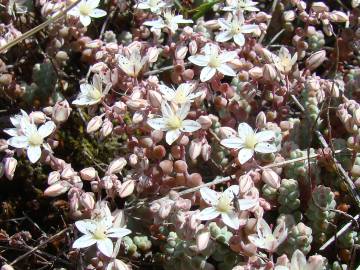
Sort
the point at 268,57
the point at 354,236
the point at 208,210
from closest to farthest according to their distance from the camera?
1. the point at 208,210
2. the point at 354,236
3. the point at 268,57

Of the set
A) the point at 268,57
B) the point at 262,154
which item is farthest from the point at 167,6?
the point at 262,154

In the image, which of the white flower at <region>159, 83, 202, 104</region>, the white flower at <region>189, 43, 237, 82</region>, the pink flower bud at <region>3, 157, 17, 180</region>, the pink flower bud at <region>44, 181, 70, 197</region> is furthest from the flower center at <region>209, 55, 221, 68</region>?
the pink flower bud at <region>3, 157, 17, 180</region>

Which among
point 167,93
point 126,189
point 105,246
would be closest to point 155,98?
point 167,93

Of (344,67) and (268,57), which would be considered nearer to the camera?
(268,57)

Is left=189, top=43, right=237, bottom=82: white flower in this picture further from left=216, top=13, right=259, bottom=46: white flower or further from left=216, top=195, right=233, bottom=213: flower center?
left=216, top=195, right=233, bottom=213: flower center

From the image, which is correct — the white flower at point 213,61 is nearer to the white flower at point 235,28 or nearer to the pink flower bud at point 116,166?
the white flower at point 235,28

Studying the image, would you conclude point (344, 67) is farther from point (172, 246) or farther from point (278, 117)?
point (172, 246)

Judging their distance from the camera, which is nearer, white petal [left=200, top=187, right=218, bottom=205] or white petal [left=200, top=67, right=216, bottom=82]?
white petal [left=200, top=187, right=218, bottom=205]

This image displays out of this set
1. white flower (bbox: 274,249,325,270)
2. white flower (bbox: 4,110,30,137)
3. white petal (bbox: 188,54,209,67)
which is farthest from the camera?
white petal (bbox: 188,54,209,67)
